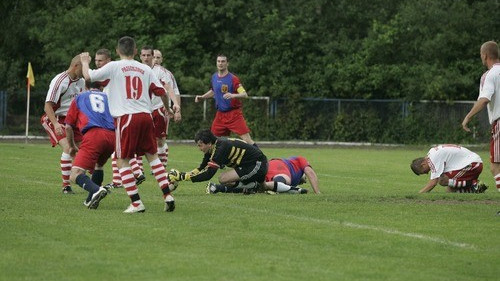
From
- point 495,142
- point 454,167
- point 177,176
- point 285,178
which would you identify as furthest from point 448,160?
point 177,176

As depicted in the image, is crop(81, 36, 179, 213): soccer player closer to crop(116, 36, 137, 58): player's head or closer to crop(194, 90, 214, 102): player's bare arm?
crop(116, 36, 137, 58): player's head

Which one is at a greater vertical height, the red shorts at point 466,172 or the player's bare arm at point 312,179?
the red shorts at point 466,172

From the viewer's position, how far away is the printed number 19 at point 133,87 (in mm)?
12922

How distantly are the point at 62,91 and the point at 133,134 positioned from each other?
176 inches

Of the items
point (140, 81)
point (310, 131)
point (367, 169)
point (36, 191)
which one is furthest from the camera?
point (310, 131)

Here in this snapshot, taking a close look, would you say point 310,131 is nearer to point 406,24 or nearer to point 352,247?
point 406,24

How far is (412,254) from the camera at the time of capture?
9.96 metres

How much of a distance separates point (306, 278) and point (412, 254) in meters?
1.68

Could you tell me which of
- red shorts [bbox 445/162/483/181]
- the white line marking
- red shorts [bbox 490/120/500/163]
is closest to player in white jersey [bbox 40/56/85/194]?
the white line marking

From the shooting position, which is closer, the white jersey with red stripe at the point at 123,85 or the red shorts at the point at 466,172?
the white jersey with red stripe at the point at 123,85

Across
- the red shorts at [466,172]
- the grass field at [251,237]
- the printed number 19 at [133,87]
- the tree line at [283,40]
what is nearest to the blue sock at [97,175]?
the grass field at [251,237]

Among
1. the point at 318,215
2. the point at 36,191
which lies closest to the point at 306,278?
the point at 318,215

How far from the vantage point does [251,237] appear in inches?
429

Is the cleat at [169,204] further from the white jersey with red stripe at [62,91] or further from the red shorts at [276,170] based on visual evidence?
the white jersey with red stripe at [62,91]
